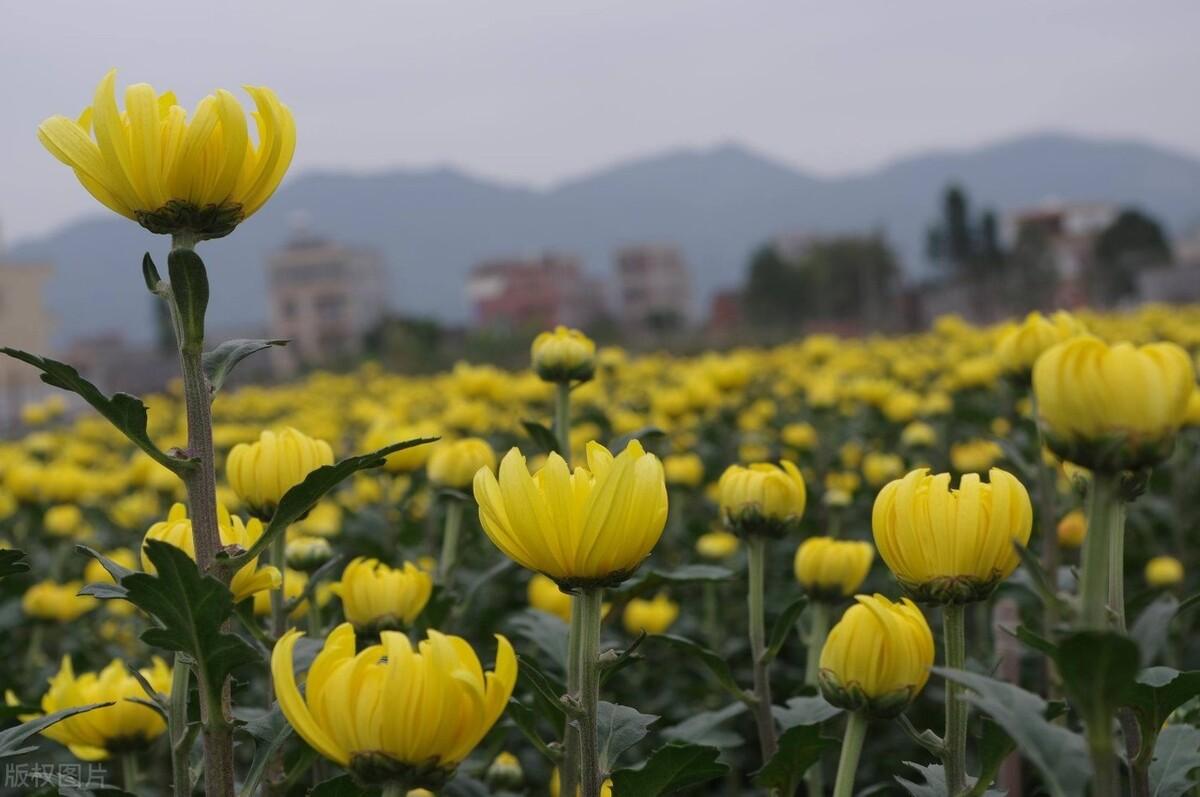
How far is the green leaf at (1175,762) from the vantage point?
1.25 m

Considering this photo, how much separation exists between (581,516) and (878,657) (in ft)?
1.35

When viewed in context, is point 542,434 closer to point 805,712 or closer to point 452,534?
point 452,534

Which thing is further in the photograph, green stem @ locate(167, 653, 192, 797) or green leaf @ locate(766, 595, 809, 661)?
green leaf @ locate(766, 595, 809, 661)

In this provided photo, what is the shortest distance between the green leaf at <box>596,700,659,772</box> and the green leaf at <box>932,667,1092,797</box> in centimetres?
46

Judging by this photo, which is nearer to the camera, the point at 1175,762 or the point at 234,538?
the point at 1175,762

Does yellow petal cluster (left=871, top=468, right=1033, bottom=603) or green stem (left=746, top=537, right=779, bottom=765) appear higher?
yellow petal cluster (left=871, top=468, right=1033, bottom=603)

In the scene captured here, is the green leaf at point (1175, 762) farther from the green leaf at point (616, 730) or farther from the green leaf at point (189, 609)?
the green leaf at point (189, 609)

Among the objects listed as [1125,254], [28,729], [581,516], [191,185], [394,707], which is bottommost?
[1125,254]

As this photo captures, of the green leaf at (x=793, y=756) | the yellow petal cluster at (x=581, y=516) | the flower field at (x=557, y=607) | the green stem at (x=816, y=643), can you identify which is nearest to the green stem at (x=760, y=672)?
the flower field at (x=557, y=607)

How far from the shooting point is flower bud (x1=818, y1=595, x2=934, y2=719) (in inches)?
50.0

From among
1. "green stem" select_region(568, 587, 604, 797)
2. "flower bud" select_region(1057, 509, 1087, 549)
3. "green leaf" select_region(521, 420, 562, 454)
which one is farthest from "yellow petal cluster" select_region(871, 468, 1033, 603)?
"flower bud" select_region(1057, 509, 1087, 549)

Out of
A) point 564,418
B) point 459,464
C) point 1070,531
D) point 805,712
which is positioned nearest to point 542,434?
point 564,418

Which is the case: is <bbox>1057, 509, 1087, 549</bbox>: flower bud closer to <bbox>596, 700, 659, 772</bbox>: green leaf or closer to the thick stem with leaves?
<bbox>596, 700, 659, 772</bbox>: green leaf

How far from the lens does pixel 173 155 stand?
1209mm
